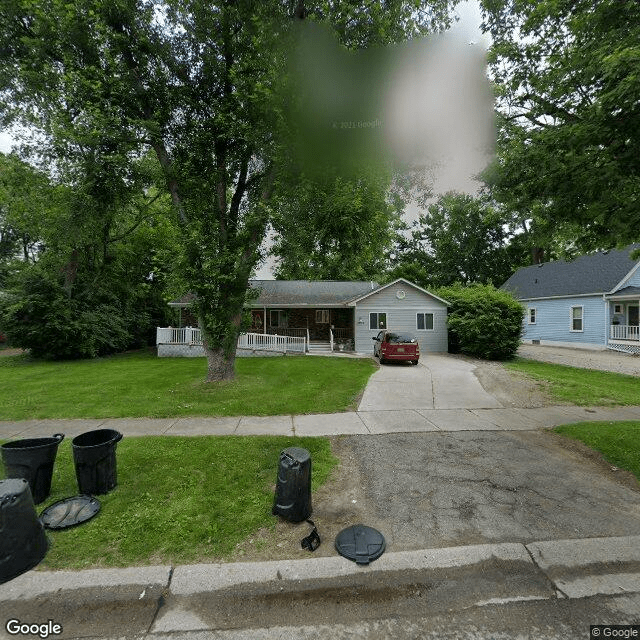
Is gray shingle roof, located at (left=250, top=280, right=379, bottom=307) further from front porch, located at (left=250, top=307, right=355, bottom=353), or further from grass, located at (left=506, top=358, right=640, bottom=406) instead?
grass, located at (left=506, top=358, right=640, bottom=406)

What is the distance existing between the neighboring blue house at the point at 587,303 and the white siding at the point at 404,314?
4.64 metres

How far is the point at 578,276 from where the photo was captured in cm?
2345

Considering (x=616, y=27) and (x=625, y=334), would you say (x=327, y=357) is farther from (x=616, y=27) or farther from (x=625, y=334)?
(x=625, y=334)

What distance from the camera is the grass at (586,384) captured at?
8.97 meters

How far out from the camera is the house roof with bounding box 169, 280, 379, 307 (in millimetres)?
22203

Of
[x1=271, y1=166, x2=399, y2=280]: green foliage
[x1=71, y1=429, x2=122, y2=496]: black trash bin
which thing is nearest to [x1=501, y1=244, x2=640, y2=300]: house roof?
[x1=271, y1=166, x2=399, y2=280]: green foliage

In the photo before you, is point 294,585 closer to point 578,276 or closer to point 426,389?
point 426,389

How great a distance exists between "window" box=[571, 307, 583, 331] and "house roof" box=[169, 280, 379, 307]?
12.7 m

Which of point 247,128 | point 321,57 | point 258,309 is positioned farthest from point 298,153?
point 258,309

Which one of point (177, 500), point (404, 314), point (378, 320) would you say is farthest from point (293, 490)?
point (404, 314)

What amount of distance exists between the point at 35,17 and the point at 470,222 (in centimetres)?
3884

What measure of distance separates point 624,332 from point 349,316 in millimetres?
15857

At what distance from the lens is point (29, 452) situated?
398cm

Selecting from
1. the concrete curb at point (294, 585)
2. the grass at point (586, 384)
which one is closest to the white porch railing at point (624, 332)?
the grass at point (586, 384)
